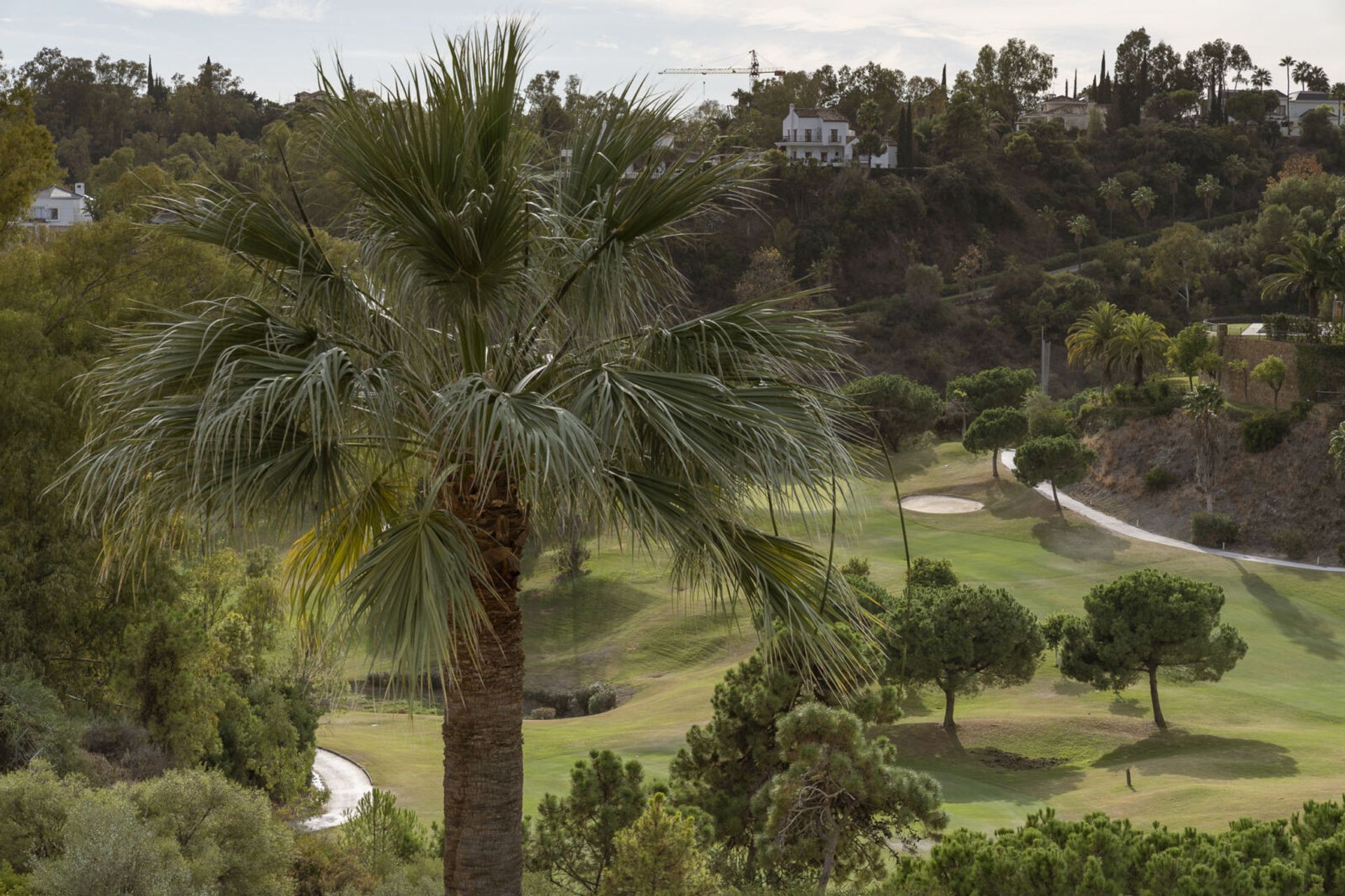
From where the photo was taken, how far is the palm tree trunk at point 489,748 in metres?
6.36

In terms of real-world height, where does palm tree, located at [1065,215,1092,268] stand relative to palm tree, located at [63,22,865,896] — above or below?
above

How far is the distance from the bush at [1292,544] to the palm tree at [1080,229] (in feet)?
185

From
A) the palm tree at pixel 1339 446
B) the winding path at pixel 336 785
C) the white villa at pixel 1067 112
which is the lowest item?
the winding path at pixel 336 785

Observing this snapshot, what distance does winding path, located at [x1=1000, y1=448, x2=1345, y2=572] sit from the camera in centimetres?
4591

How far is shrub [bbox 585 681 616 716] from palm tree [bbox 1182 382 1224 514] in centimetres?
2847

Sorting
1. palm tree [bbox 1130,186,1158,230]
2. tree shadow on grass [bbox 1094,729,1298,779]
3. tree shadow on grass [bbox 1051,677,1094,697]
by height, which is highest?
palm tree [bbox 1130,186,1158,230]

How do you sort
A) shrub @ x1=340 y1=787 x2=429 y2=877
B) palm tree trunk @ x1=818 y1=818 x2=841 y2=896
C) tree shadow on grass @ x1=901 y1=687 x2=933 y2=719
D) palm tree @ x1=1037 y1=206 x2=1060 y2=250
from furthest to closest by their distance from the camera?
palm tree @ x1=1037 y1=206 x2=1060 y2=250, tree shadow on grass @ x1=901 y1=687 x2=933 y2=719, shrub @ x1=340 y1=787 x2=429 y2=877, palm tree trunk @ x1=818 y1=818 x2=841 y2=896

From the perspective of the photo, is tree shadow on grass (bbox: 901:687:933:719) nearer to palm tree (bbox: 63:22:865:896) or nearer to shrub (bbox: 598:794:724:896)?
shrub (bbox: 598:794:724:896)

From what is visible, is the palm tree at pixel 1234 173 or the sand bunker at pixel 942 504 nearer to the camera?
the sand bunker at pixel 942 504

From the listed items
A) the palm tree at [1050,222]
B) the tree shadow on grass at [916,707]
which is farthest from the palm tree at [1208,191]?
the tree shadow on grass at [916,707]

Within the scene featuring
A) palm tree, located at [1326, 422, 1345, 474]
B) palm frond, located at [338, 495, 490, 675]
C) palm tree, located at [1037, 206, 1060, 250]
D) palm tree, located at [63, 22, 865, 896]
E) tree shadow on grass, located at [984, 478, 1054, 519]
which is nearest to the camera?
palm frond, located at [338, 495, 490, 675]

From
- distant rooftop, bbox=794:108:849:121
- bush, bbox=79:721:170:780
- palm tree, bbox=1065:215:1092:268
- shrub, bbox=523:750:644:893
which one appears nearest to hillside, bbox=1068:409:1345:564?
shrub, bbox=523:750:644:893

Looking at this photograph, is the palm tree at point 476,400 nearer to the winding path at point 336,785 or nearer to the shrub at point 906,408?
the winding path at point 336,785

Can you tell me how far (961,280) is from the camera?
97.9 meters
